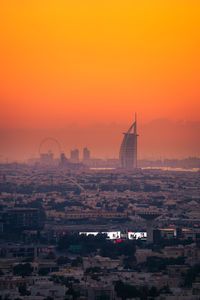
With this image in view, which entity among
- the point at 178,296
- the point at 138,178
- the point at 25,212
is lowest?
the point at 178,296

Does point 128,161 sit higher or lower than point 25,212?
higher

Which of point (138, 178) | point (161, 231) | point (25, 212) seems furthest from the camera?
point (138, 178)

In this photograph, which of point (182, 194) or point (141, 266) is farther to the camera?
point (182, 194)

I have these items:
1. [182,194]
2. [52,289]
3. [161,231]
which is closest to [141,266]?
[52,289]

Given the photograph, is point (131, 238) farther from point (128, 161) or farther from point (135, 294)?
point (128, 161)

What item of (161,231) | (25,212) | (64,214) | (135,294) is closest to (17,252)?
(161,231)

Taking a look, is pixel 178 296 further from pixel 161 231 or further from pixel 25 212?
pixel 25 212

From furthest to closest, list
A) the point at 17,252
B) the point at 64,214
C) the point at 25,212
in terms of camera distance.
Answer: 1. the point at 64,214
2. the point at 25,212
3. the point at 17,252
